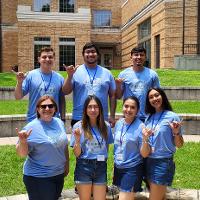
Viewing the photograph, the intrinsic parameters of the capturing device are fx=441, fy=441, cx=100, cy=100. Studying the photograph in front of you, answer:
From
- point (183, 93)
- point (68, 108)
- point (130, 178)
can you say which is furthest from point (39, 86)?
point (183, 93)

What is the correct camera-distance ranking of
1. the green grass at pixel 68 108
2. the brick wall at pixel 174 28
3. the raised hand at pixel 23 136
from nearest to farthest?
the raised hand at pixel 23 136
the green grass at pixel 68 108
the brick wall at pixel 174 28

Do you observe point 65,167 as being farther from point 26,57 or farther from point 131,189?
point 26,57

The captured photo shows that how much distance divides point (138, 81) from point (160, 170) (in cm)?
136

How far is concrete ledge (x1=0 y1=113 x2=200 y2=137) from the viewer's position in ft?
35.7

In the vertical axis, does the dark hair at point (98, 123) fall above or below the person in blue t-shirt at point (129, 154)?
above

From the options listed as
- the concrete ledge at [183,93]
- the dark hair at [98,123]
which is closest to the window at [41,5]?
the concrete ledge at [183,93]

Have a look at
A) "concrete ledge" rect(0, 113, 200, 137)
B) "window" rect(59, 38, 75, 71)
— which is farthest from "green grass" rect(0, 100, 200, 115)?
"window" rect(59, 38, 75, 71)

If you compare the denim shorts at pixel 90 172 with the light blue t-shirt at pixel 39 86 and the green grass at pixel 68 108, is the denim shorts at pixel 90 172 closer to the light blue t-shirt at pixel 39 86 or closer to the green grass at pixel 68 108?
the light blue t-shirt at pixel 39 86

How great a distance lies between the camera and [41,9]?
31.8 metres

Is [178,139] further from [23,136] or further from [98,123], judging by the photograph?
[23,136]

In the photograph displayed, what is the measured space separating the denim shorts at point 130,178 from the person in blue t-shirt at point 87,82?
0.87 metres

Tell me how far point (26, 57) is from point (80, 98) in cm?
2643

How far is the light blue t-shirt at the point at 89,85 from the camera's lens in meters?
5.58

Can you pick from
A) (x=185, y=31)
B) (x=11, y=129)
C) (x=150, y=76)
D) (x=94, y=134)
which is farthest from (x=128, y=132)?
(x=185, y=31)
